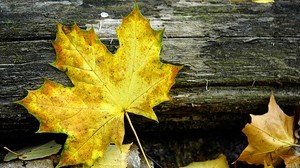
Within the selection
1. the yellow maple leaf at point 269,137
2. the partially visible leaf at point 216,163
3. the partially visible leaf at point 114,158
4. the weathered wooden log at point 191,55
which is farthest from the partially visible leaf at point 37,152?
the yellow maple leaf at point 269,137

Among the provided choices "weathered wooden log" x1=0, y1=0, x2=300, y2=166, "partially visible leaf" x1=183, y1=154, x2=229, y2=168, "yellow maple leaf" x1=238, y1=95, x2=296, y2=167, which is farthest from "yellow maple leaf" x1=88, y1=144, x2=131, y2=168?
"yellow maple leaf" x1=238, y1=95, x2=296, y2=167

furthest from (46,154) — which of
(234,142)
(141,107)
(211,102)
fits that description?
(234,142)

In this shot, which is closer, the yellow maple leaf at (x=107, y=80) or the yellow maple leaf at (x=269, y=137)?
the yellow maple leaf at (x=107, y=80)

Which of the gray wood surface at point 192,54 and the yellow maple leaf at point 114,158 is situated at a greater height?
the gray wood surface at point 192,54

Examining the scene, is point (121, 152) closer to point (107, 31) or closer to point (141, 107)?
point (141, 107)

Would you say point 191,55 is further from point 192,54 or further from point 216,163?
point 216,163

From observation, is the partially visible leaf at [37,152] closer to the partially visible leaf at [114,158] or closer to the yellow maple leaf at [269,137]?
the partially visible leaf at [114,158]
